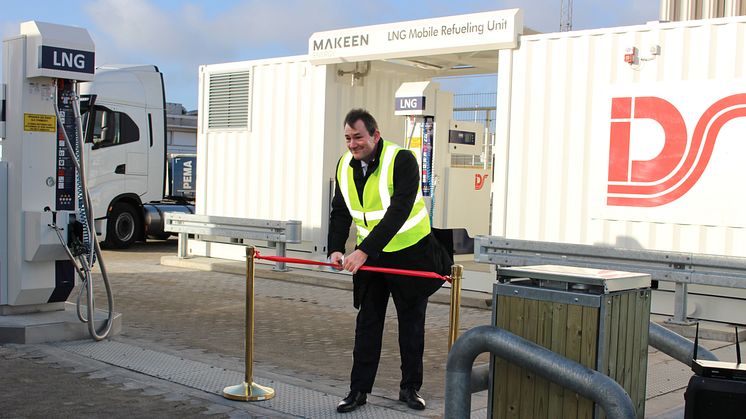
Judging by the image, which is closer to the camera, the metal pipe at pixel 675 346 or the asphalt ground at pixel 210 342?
the metal pipe at pixel 675 346

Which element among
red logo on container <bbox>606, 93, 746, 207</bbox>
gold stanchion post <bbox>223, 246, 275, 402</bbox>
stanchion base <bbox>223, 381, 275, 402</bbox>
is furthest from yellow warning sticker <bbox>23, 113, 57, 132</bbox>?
red logo on container <bbox>606, 93, 746, 207</bbox>

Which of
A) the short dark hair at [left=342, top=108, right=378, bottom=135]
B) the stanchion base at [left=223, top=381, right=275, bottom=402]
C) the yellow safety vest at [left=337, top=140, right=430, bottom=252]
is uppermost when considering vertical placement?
the short dark hair at [left=342, top=108, right=378, bottom=135]

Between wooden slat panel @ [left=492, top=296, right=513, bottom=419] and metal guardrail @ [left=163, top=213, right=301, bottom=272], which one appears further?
metal guardrail @ [left=163, top=213, right=301, bottom=272]

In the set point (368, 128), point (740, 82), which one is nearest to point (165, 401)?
point (368, 128)

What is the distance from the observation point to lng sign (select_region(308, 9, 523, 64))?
10812mm

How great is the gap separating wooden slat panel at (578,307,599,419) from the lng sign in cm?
725

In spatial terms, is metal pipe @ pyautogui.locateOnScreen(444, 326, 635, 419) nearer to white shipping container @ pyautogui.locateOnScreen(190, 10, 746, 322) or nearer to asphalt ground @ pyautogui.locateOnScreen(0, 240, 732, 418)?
asphalt ground @ pyautogui.locateOnScreen(0, 240, 732, 418)

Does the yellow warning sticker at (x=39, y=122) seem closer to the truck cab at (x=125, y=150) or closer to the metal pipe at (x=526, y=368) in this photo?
the metal pipe at (x=526, y=368)

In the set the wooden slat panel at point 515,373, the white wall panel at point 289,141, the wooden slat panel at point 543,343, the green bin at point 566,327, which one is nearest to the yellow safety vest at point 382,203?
the green bin at point 566,327

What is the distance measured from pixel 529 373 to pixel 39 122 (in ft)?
17.2

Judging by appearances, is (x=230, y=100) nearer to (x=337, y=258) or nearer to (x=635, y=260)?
(x=635, y=260)

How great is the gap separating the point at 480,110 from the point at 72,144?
9.49 meters

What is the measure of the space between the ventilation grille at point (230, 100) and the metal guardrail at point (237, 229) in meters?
1.58

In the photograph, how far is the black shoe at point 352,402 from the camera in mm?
5520
